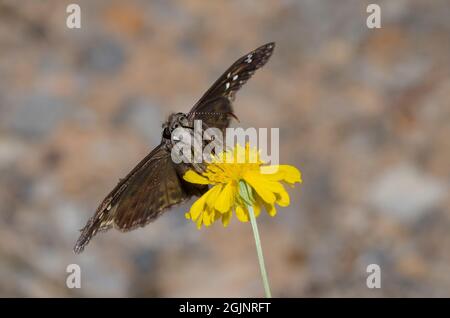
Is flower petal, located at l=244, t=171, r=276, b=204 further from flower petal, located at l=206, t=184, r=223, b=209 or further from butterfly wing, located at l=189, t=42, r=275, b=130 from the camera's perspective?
butterfly wing, located at l=189, t=42, r=275, b=130

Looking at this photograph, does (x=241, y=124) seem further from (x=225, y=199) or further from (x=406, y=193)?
(x=225, y=199)

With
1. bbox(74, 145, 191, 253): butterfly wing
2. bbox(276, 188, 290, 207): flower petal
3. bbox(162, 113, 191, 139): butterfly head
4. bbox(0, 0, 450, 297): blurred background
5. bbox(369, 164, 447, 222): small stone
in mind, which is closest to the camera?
bbox(276, 188, 290, 207): flower petal

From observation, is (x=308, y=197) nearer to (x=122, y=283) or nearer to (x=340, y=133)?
(x=340, y=133)

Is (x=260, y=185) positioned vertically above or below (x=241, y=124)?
below

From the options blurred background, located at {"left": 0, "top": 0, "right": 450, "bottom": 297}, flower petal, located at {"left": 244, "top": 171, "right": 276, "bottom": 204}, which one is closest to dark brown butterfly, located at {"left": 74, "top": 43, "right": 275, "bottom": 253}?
flower petal, located at {"left": 244, "top": 171, "right": 276, "bottom": 204}

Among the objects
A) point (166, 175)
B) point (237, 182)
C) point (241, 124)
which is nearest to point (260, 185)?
point (237, 182)
